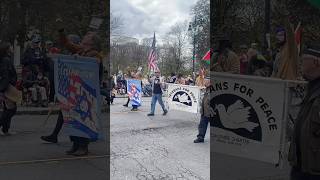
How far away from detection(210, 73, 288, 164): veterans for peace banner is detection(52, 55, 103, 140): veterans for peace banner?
1568mm

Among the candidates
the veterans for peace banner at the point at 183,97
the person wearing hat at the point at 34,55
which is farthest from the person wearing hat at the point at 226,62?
the veterans for peace banner at the point at 183,97

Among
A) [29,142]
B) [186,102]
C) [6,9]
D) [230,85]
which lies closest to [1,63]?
[29,142]

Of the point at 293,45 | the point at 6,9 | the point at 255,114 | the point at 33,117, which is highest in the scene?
the point at 6,9

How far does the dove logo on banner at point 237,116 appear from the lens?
16.8ft

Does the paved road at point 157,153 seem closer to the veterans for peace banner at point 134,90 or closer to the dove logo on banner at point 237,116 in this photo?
the dove logo on banner at point 237,116

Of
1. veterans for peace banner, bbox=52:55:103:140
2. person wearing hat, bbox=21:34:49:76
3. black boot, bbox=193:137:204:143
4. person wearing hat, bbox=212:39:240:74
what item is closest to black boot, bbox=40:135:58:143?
veterans for peace banner, bbox=52:55:103:140

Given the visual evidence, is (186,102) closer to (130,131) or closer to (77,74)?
(130,131)

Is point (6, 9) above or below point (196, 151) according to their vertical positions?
above

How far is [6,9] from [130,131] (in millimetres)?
7828

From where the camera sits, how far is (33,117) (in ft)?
41.0

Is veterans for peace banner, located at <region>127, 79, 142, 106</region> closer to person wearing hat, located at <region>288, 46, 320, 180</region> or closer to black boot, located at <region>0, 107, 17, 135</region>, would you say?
black boot, located at <region>0, 107, 17, 135</region>

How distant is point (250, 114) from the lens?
202 inches

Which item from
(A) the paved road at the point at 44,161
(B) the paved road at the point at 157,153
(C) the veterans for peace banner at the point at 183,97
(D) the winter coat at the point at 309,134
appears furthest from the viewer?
(C) the veterans for peace banner at the point at 183,97

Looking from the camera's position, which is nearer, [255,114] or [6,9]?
[255,114]
